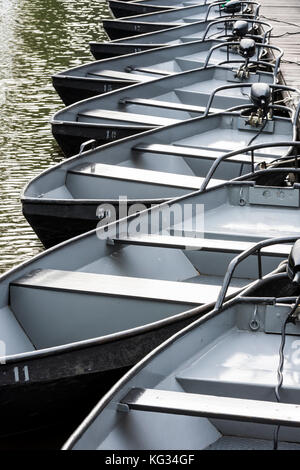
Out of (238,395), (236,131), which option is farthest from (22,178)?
(238,395)

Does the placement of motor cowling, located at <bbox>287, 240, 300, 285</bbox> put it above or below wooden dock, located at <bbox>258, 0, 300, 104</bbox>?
below

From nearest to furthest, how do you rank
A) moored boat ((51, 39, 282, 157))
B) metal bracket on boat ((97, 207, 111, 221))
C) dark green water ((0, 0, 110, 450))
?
metal bracket on boat ((97, 207, 111, 221)), dark green water ((0, 0, 110, 450)), moored boat ((51, 39, 282, 157))

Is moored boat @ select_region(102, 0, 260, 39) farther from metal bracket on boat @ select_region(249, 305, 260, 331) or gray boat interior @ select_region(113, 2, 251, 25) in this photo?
metal bracket on boat @ select_region(249, 305, 260, 331)

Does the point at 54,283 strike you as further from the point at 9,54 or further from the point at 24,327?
the point at 9,54

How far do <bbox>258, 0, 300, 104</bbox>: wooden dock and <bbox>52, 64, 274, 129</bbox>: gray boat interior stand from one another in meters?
0.80

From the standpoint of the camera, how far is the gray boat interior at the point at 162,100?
29.1 ft

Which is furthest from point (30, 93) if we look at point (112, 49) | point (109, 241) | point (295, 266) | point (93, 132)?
point (295, 266)

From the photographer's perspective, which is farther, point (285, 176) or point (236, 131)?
point (236, 131)

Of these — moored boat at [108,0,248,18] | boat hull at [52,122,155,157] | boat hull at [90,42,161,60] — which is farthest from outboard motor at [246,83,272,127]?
moored boat at [108,0,248,18]

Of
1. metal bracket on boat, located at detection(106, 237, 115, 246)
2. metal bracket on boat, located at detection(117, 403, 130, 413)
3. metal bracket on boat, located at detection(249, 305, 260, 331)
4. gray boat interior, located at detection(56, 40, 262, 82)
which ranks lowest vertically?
metal bracket on boat, located at detection(117, 403, 130, 413)

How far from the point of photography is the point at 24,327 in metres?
5.18

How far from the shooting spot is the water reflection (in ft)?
26.7

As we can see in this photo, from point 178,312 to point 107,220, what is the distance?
5.04 ft

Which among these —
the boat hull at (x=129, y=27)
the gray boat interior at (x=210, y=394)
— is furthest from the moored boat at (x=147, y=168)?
the boat hull at (x=129, y=27)
